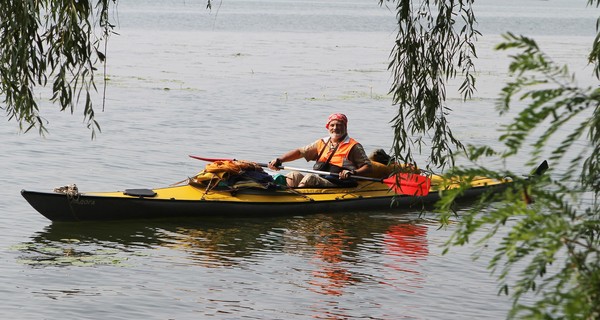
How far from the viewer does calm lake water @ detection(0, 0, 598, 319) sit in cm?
882

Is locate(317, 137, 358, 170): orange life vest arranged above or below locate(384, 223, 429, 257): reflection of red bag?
above

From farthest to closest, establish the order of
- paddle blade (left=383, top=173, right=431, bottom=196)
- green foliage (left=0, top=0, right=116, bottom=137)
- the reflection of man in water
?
the reflection of man in water < paddle blade (left=383, top=173, right=431, bottom=196) < green foliage (left=0, top=0, right=116, bottom=137)

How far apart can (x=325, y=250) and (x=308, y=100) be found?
39.2 ft

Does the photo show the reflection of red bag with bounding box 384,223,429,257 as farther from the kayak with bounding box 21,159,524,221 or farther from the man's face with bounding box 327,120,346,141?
the man's face with bounding box 327,120,346,141

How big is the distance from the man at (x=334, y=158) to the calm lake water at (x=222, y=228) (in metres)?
0.41

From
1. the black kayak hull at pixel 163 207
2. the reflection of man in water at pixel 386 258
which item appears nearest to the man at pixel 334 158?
the black kayak hull at pixel 163 207

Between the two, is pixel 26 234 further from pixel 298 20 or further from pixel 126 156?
pixel 298 20

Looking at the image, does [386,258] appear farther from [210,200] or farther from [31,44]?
[31,44]

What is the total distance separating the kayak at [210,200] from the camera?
1102 cm

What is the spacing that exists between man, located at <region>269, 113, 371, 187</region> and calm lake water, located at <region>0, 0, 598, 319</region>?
1.36ft

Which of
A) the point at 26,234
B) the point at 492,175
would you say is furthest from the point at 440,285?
the point at 492,175

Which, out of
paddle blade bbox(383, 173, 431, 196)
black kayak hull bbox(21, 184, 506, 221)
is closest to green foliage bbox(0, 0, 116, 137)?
paddle blade bbox(383, 173, 431, 196)

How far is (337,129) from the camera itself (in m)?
12.2

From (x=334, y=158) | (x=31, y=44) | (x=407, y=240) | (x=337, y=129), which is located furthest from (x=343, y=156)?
(x=31, y=44)
